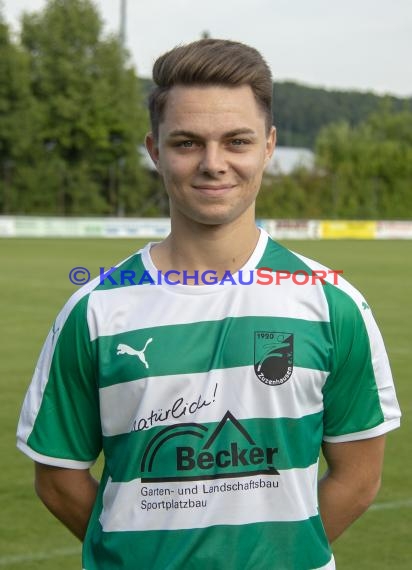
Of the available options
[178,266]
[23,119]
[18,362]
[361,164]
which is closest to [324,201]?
[361,164]

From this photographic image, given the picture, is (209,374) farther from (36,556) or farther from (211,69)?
(36,556)

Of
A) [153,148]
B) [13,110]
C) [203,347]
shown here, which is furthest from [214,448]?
[13,110]

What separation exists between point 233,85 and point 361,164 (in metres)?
71.7

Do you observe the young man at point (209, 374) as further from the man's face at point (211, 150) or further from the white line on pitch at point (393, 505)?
the white line on pitch at point (393, 505)

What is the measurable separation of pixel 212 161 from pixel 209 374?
1.60 feet

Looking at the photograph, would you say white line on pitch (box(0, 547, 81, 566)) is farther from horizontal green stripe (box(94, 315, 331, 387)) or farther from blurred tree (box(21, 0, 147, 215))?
blurred tree (box(21, 0, 147, 215))

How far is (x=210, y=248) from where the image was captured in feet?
8.70

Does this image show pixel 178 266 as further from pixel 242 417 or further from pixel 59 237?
pixel 59 237

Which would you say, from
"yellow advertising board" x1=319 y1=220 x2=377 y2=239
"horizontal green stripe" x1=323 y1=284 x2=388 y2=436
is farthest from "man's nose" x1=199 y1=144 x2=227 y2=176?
"yellow advertising board" x1=319 y1=220 x2=377 y2=239

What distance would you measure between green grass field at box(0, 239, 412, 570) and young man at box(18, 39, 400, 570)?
3.24 meters

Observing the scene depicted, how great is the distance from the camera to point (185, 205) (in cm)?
260

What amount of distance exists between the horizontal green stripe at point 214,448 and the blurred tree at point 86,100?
65916mm

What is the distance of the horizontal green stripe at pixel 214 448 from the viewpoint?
2527 millimetres

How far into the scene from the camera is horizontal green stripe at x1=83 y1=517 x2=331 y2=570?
248 centimetres
